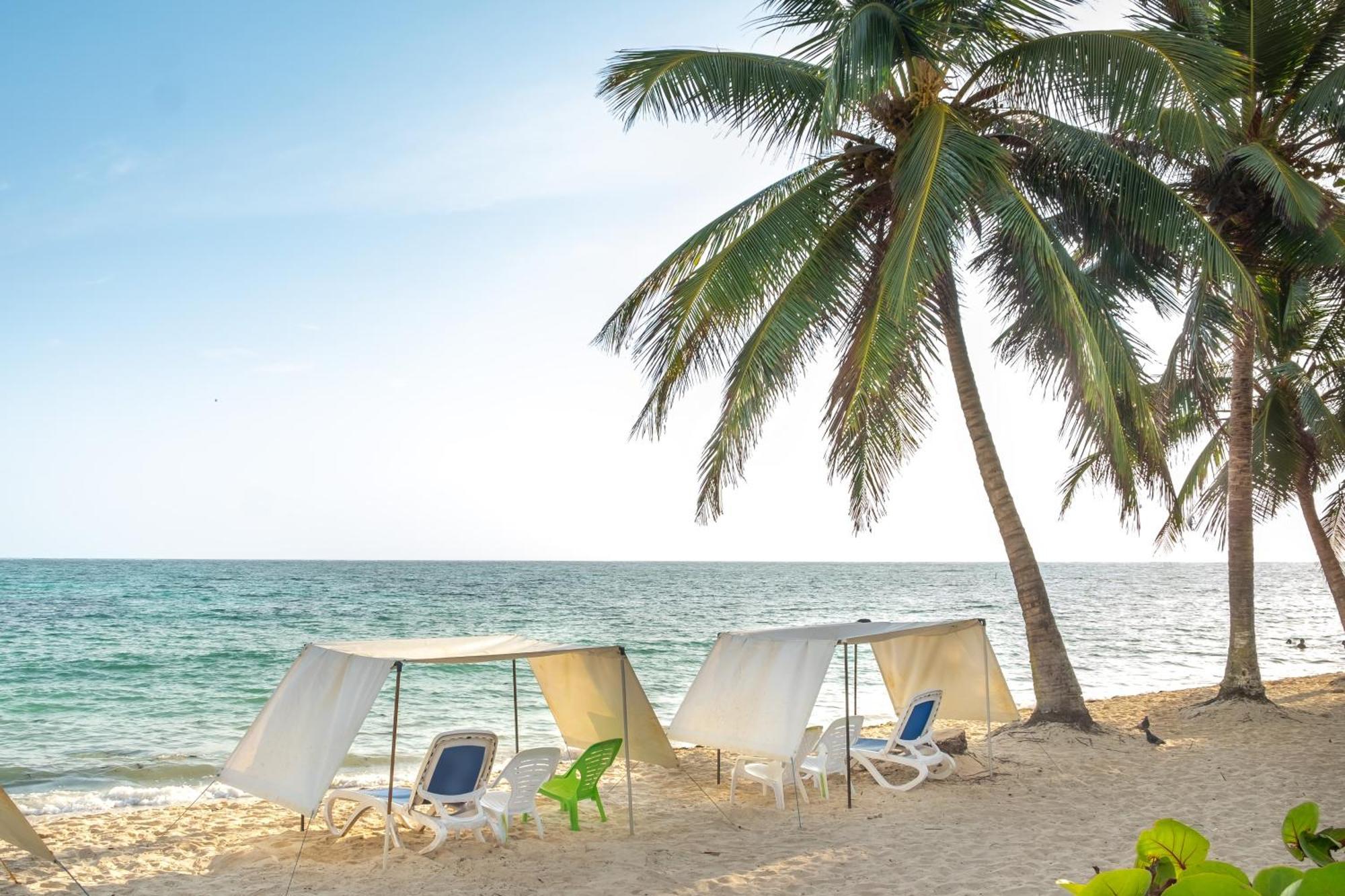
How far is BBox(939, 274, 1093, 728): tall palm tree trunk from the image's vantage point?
10.4 metres

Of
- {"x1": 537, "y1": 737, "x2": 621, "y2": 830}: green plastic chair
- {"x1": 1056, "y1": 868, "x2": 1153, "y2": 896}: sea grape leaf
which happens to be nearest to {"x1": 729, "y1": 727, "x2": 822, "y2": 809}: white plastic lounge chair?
{"x1": 537, "y1": 737, "x2": 621, "y2": 830}: green plastic chair

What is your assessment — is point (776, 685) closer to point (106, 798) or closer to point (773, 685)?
point (773, 685)

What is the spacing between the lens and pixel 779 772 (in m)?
8.31

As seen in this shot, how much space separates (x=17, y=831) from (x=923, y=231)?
7357mm

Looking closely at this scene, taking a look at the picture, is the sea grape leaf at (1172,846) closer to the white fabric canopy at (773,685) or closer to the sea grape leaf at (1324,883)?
the sea grape leaf at (1324,883)

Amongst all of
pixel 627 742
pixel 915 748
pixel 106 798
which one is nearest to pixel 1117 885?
pixel 627 742

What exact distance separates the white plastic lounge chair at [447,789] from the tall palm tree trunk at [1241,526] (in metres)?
8.80

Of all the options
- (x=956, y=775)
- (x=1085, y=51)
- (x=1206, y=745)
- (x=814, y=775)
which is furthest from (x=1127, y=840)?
(x=1085, y=51)

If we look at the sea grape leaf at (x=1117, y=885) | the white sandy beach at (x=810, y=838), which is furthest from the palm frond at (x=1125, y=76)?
the sea grape leaf at (x=1117, y=885)

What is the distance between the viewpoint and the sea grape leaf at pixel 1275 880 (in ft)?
2.84

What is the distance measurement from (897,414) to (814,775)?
12.5ft

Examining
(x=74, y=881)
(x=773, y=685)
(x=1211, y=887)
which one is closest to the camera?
(x=1211, y=887)

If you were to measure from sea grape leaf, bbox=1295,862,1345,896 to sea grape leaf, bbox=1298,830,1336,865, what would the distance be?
26 cm

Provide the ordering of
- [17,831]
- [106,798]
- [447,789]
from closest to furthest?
[17,831], [447,789], [106,798]
